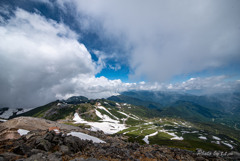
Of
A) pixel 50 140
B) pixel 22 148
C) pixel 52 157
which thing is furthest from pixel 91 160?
pixel 50 140

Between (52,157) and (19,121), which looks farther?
(19,121)

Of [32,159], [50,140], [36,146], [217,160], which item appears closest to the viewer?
[32,159]

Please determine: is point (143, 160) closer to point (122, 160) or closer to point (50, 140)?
point (122, 160)

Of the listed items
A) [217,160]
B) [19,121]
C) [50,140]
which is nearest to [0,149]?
[50,140]

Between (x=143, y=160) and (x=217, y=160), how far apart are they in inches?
906

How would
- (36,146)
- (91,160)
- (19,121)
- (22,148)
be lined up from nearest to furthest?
1. (91,160)
2. (22,148)
3. (36,146)
4. (19,121)

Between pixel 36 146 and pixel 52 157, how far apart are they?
7.61 meters

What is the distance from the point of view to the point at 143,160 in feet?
68.1

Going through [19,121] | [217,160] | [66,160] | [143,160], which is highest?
[19,121]

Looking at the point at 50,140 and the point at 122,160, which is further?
the point at 50,140

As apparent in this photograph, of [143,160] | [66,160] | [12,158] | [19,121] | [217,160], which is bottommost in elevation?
[217,160]

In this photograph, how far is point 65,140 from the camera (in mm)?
23594

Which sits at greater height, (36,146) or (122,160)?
(36,146)

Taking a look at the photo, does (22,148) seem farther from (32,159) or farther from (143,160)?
(143,160)
